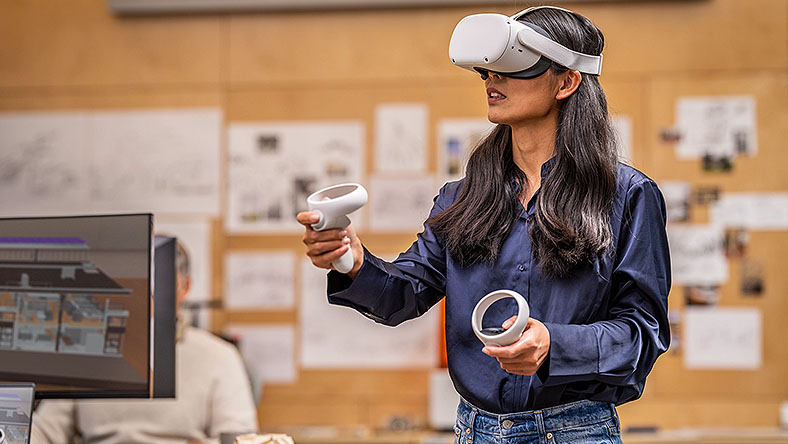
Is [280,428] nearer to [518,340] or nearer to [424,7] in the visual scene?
[424,7]

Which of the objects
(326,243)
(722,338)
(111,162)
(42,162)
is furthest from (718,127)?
(42,162)

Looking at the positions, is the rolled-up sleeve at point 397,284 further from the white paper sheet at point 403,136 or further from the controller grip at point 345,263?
the white paper sheet at point 403,136

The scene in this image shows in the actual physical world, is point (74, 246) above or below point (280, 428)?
above

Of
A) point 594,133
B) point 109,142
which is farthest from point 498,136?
point 109,142

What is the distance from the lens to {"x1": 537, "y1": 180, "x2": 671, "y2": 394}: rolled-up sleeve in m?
1.32

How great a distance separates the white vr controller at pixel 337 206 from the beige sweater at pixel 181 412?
4.85 ft

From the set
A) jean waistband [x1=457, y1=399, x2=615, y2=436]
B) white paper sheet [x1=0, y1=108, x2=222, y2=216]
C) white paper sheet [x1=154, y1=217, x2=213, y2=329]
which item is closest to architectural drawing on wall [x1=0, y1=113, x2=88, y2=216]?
white paper sheet [x1=0, y1=108, x2=222, y2=216]

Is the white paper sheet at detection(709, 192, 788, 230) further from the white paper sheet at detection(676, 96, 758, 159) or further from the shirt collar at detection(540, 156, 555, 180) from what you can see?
the shirt collar at detection(540, 156, 555, 180)

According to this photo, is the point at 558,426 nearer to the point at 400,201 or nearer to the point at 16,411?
the point at 16,411

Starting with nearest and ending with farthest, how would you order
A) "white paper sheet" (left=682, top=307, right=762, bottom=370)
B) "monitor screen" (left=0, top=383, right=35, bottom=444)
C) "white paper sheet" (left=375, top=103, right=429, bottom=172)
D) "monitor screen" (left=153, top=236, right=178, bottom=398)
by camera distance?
"monitor screen" (left=0, top=383, right=35, bottom=444) < "monitor screen" (left=153, top=236, right=178, bottom=398) < "white paper sheet" (left=682, top=307, right=762, bottom=370) < "white paper sheet" (left=375, top=103, right=429, bottom=172)

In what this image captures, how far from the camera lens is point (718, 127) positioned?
12.1ft

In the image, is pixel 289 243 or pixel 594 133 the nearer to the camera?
pixel 594 133

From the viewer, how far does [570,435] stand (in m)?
1.41

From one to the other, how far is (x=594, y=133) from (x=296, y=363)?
2.49 meters
